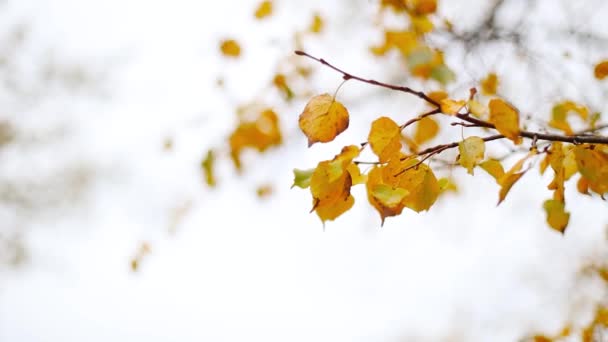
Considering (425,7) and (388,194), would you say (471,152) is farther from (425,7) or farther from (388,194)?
(425,7)

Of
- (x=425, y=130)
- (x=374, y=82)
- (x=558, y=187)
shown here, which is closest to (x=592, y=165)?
(x=558, y=187)

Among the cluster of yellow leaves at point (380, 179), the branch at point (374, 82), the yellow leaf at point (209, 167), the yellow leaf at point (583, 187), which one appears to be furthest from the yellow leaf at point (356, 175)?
the yellow leaf at point (209, 167)

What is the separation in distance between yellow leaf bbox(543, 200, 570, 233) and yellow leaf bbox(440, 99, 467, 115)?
8.7 inches

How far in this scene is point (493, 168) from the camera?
630 millimetres

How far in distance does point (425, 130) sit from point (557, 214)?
14.5 inches

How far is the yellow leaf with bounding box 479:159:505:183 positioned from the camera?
63 cm

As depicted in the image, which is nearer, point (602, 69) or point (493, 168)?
point (493, 168)

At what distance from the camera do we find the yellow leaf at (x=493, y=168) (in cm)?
63

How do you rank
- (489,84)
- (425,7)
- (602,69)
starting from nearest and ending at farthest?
(602,69), (425,7), (489,84)

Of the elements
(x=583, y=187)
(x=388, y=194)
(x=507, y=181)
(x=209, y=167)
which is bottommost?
(x=583, y=187)

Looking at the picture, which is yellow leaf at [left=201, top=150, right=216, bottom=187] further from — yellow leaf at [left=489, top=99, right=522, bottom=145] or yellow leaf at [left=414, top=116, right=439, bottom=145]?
yellow leaf at [left=489, top=99, right=522, bottom=145]

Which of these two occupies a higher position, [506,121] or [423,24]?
[423,24]

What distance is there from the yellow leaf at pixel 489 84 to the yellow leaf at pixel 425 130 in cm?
58

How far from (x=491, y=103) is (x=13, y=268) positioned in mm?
5890
